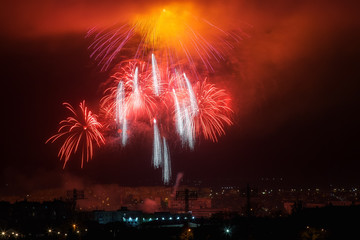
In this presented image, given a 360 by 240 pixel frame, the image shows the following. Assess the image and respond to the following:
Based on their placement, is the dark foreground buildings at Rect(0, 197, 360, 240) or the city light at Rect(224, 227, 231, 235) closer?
the dark foreground buildings at Rect(0, 197, 360, 240)

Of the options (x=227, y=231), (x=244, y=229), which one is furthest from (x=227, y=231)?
(x=244, y=229)

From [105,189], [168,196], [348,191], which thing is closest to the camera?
[105,189]

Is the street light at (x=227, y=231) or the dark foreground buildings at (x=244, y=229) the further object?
the street light at (x=227, y=231)

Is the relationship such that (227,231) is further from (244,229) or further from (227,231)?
(244,229)

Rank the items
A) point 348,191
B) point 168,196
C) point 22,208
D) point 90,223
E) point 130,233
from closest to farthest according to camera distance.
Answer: point 130,233 → point 90,223 → point 22,208 → point 168,196 → point 348,191

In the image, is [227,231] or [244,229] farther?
[244,229]

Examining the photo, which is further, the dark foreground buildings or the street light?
the street light

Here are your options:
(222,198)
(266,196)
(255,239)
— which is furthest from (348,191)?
(255,239)

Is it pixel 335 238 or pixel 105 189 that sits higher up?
pixel 105 189

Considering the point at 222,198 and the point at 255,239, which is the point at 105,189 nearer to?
the point at 222,198

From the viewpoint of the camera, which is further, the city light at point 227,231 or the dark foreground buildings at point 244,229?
the city light at point 227,231

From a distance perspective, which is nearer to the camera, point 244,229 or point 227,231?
point 227,231
